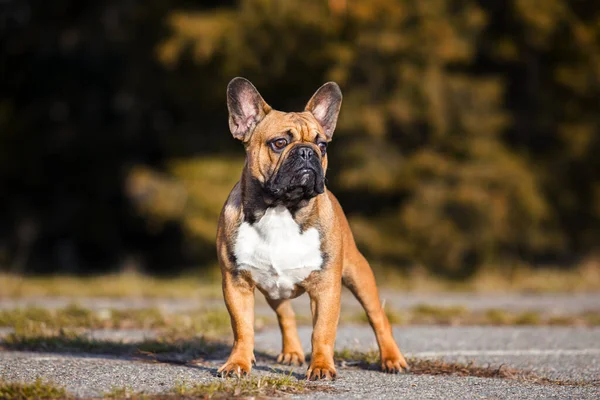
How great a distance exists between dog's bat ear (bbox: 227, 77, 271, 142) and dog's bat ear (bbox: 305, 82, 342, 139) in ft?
1.36

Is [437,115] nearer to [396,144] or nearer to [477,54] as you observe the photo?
[396,144]

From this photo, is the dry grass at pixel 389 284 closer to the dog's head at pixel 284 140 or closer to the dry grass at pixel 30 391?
the dog's head at pixel 284 140

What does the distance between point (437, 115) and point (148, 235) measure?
9.75 m

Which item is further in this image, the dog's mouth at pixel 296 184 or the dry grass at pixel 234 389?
the dog's mouth at pixel 296 184

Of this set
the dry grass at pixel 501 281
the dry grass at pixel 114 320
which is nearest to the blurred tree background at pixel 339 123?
the dry grass at pixel 501 281

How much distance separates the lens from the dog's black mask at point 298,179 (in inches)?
216

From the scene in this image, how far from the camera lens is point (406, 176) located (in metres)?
15.9

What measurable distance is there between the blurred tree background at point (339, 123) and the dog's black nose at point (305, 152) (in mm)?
9934

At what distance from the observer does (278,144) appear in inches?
229

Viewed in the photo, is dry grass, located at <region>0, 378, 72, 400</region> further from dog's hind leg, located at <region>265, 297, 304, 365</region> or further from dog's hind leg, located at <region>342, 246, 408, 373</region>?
dog's hind leg, located at <region>342, 246, 408, 373</region>

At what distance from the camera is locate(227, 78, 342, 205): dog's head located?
5538 millimetres

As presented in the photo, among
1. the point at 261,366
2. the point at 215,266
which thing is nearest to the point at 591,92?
the point at 215,266

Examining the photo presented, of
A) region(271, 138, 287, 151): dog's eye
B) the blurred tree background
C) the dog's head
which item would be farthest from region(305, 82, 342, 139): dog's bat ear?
the blurred tree background

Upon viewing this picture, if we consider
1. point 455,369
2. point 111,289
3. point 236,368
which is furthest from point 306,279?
point 111,289
